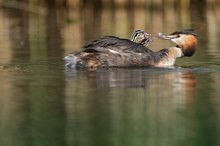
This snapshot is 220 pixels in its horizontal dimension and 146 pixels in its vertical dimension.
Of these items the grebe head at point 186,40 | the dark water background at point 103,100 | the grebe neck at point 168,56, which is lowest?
the dark water background at point 103,100

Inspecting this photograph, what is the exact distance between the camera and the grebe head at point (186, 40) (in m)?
12.8

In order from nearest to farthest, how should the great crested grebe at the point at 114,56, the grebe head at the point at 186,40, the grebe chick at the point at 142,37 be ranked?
the great crested grebe at the point at 114,56
the grebe head at the point at 186,40
the grebe chick at the point at 142,37

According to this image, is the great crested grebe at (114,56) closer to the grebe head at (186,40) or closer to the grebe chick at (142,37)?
the grebe head at (186,40)

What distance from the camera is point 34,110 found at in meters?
9.07

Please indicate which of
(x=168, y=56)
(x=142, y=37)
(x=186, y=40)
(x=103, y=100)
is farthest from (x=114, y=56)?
(x=103, y=100)

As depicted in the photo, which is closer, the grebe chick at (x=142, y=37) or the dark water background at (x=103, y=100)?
the dark water background at (x=103, y=100)

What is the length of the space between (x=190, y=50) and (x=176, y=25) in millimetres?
9018

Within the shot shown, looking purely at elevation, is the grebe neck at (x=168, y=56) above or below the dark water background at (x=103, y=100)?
above

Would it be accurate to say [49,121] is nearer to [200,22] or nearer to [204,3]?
[200,22]

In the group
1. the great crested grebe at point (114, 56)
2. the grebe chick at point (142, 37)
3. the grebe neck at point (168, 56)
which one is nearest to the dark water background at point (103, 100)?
the grebe neck at point (168, 56)

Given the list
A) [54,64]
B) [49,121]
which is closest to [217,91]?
[49,121]

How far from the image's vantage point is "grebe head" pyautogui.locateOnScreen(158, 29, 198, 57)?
12.8 m

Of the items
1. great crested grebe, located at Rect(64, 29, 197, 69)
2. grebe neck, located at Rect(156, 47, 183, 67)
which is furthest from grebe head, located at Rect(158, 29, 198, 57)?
great crested grebe, located at Rect(64, 29, 197, 69)

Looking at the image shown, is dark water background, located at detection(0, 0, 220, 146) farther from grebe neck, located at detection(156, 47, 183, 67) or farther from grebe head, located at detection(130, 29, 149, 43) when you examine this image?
grebe head, located at detection(130, 29, 149, 43)
